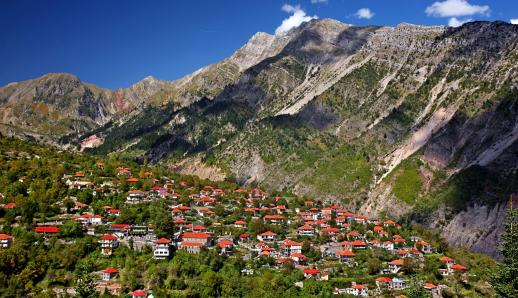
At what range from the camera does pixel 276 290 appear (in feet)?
→ 221

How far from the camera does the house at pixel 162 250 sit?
76.6m

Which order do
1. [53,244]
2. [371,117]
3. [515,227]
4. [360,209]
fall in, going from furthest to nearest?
[371,117] → [360,209] → [53,244] → [515,227]

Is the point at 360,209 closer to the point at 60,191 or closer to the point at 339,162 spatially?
the point at 339,162

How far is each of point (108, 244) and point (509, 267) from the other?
4981 cm

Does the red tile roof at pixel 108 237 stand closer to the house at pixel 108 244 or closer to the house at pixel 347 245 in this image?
the house at pixel 108 244

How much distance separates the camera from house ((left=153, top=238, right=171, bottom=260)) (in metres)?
76.6

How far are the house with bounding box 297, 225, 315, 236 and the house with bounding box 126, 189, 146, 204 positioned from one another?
88.0 feet

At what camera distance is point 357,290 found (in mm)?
71250

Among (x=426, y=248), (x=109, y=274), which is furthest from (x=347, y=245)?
(x=109, y=274)

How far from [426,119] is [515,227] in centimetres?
12457

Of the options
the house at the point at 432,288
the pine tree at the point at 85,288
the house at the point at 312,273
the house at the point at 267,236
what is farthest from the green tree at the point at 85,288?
the house at the point at 432,288

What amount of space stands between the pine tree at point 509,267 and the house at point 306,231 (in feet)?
151

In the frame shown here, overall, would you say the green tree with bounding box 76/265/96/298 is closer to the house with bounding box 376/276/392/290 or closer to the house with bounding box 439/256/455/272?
the house with bounding box 376/276/392/290

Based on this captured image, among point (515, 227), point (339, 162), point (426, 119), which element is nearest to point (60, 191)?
point (515, 227)
